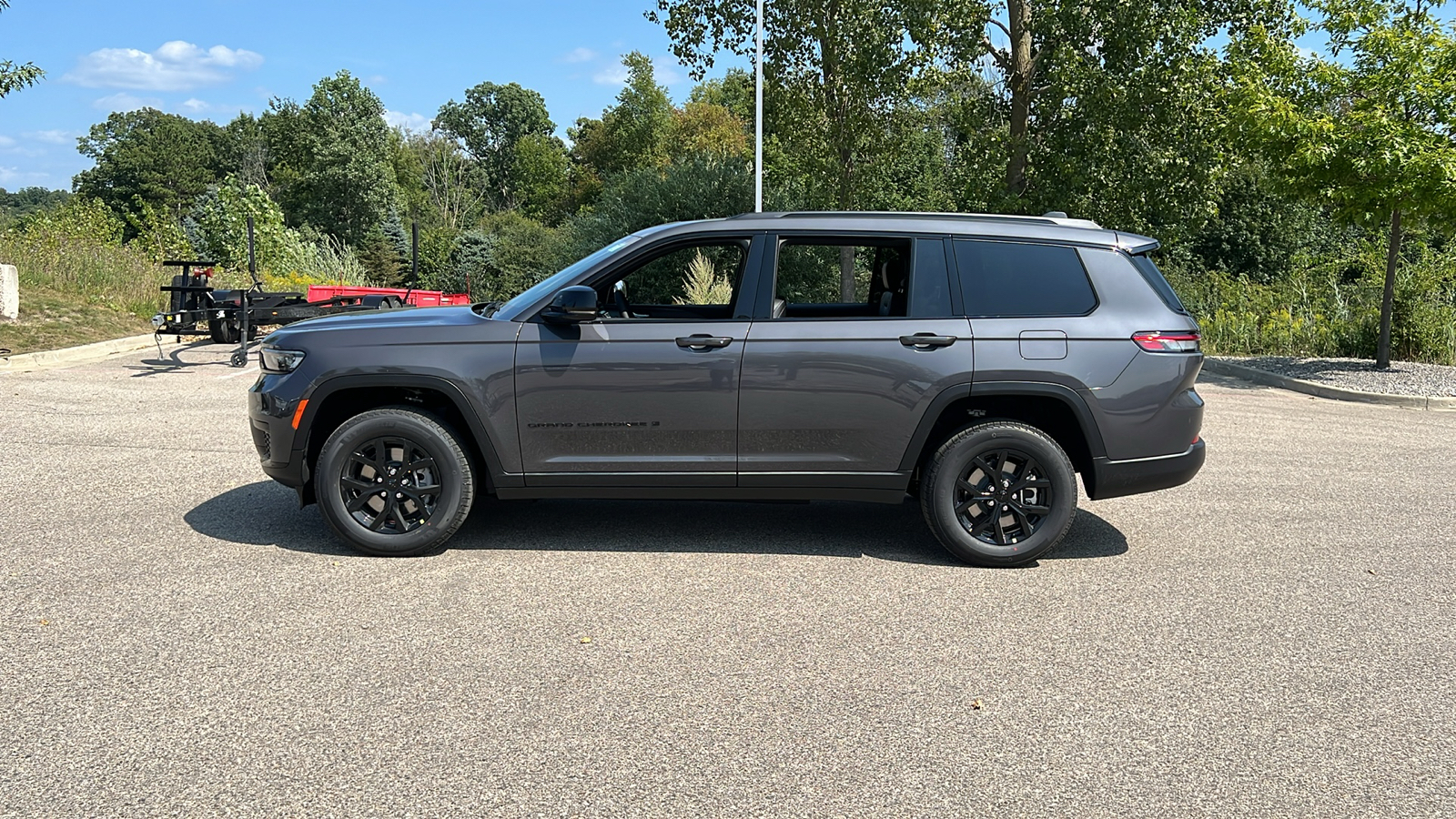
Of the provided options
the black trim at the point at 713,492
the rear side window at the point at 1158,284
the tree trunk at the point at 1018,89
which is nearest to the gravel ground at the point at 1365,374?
the tree trunk at the point at 1018,89

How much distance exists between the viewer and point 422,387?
559 centimetres

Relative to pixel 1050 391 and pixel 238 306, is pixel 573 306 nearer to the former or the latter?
pixel 1050 391

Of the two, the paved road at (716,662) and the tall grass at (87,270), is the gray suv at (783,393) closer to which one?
the paved road at (716,662)

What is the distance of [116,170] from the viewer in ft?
264

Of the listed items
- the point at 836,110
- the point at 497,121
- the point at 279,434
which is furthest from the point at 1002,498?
the point at 497,121

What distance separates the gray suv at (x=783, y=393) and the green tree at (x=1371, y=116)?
10176mm

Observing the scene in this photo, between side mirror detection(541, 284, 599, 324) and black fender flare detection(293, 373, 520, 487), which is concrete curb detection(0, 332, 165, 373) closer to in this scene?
black fender flare detection(293, 373, 520, 487)

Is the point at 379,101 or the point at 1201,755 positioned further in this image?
the point at 379,101

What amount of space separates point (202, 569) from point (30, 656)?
1.18 metres

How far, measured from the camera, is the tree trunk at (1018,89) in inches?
853

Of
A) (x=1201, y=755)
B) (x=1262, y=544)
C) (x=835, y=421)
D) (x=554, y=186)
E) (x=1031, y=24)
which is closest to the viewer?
(x=1201, y=755)

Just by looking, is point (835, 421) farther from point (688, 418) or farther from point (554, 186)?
point (554, 186)

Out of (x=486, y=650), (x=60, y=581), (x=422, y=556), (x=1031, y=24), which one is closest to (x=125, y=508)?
(x=60, y=581)

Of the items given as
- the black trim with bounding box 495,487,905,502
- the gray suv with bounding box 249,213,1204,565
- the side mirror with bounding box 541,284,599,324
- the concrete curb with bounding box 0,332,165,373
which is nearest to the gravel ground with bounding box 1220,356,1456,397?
the gray suv with bounding box 249,213,1204,565
